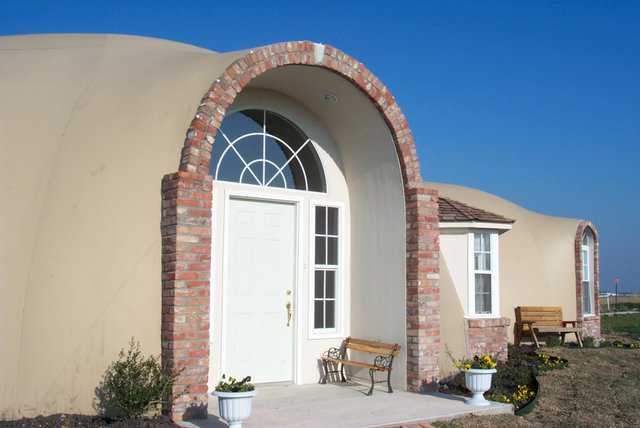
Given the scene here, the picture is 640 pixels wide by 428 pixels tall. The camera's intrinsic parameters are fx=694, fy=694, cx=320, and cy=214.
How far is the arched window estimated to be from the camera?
18.5 m

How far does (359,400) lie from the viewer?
8.66 m

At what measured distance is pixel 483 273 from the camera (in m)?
12.1

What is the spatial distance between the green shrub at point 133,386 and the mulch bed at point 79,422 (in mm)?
113

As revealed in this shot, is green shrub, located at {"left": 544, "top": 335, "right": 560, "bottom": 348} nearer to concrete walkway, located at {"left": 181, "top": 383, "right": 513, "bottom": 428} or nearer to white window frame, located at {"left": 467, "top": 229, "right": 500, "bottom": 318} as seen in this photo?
white window frame, located at {"left": 467, "top": 229, "right": 500, "bottom": 318}

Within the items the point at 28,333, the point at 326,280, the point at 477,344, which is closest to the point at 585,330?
the point at 477,344

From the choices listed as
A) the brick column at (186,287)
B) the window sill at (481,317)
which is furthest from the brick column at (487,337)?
the brick column at (186,287)

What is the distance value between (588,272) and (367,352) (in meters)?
11.0

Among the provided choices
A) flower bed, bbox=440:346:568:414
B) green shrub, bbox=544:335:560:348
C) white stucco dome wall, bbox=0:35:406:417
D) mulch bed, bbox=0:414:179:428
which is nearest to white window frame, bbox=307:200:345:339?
flower bed, bbox=440:346:568:414

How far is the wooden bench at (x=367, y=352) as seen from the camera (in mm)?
9164

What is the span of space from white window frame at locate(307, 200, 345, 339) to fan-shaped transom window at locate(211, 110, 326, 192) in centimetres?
38

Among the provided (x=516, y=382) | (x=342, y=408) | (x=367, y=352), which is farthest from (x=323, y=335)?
(x=516, y=382)

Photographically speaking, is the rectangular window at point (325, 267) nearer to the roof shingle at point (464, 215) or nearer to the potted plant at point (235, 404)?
the roof shingle at point (464, 215)

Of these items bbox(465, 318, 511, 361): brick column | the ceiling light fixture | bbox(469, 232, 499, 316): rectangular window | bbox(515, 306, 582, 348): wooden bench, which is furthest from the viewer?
bbox(515, 306, 582, 348): wooden bench

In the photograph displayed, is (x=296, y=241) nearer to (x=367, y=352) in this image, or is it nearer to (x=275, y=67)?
(x=367, y=352)
